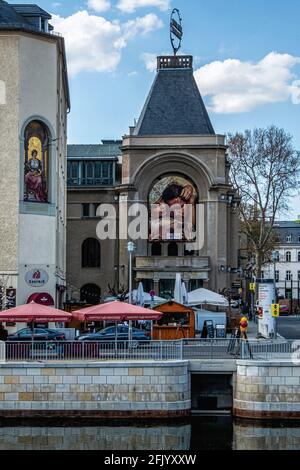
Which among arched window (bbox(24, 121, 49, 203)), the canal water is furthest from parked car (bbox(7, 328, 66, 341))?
arched window (bbox(24, 121, 49, 203))

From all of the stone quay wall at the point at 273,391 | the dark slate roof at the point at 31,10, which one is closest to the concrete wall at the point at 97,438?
the stone quay wall at the point at 273,391

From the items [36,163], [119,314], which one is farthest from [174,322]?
[36,163]

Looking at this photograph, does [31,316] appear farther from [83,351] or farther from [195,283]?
[195,283]

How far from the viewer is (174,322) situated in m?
48.8

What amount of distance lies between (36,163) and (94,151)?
30.0m

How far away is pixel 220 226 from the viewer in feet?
246

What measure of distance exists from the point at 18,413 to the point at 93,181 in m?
47.1

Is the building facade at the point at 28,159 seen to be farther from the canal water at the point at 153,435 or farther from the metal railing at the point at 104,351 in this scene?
the canal water at the point at 153,435

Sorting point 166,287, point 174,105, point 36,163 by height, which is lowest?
point 166,287

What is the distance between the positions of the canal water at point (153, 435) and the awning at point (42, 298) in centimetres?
1885

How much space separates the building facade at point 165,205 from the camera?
74.6m

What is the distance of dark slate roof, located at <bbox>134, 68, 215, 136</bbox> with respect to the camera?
78.9m

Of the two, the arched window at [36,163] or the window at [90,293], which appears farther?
the window at [90,293]

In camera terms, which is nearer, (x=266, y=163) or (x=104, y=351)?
(x=104, y=351)
